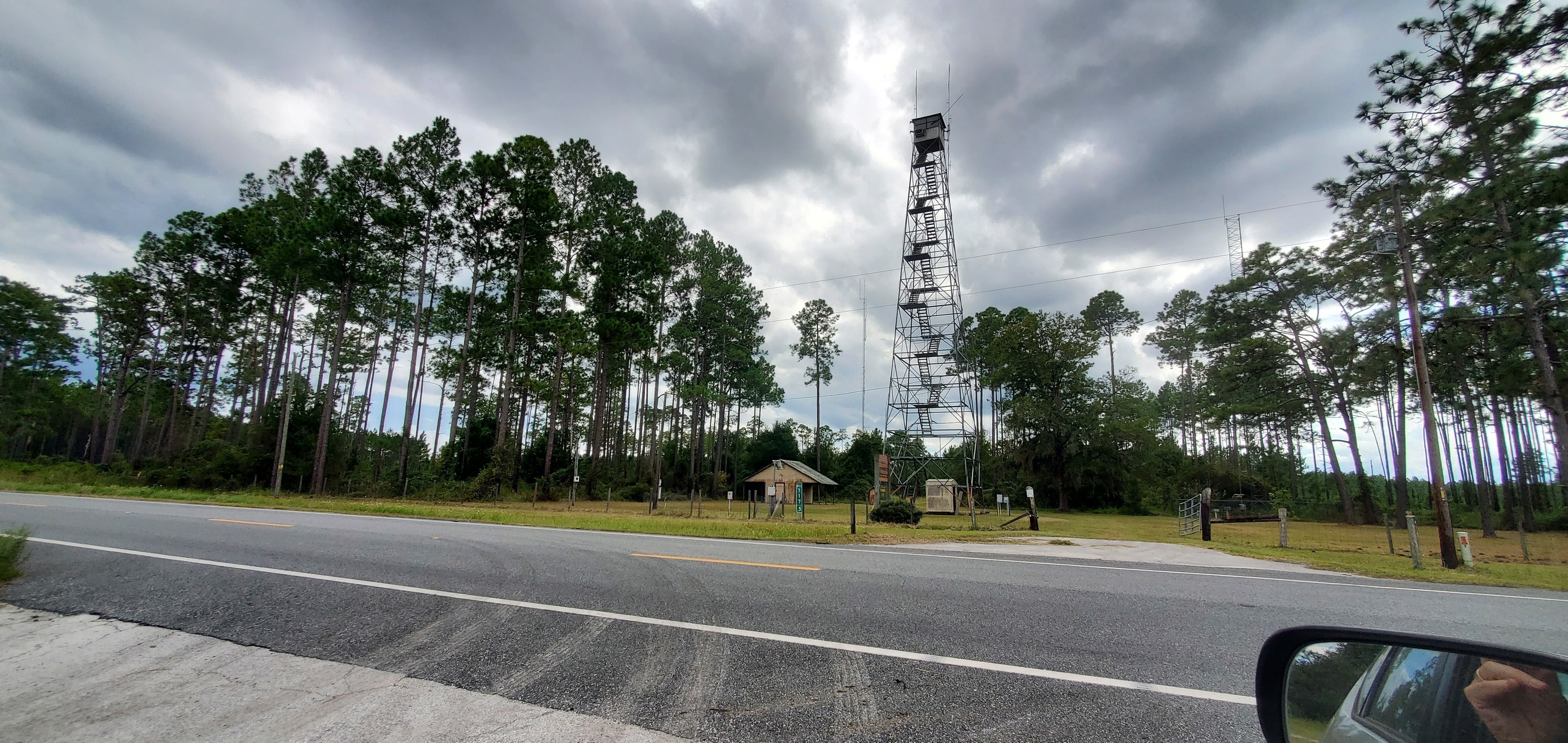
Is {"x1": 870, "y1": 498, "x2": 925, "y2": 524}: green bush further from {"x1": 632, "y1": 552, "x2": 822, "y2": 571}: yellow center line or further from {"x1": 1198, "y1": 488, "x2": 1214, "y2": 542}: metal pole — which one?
{"x1": 632, "y1": 552, "x2": 822, "y2": 571}: yellow center line

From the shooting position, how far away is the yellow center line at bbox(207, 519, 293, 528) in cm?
1175

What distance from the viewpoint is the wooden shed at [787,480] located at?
139ft

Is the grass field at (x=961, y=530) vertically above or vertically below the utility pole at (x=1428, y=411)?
below

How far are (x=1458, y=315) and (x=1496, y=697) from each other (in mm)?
28215

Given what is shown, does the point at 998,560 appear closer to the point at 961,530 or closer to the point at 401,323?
the point at 961,530

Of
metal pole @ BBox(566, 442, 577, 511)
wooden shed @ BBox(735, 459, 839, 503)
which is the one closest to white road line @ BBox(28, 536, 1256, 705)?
metal pole @ BBox(566, 442, 577, 511)

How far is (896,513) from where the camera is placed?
806 inches

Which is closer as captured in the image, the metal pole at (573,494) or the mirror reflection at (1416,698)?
the mirror reflection at (1416,698)

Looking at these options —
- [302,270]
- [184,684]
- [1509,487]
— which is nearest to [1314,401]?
[1509,487]

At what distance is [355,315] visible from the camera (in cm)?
4247

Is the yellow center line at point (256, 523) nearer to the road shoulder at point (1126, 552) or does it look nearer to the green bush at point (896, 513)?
the road shoulder at point (1126, 552)

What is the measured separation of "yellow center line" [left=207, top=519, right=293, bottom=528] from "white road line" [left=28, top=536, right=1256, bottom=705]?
18.8 ft

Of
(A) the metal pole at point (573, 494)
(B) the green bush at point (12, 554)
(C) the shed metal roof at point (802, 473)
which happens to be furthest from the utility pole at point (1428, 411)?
(C) the shed metal roof at point (802, 473)

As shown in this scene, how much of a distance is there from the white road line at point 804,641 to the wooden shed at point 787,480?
32.1m
